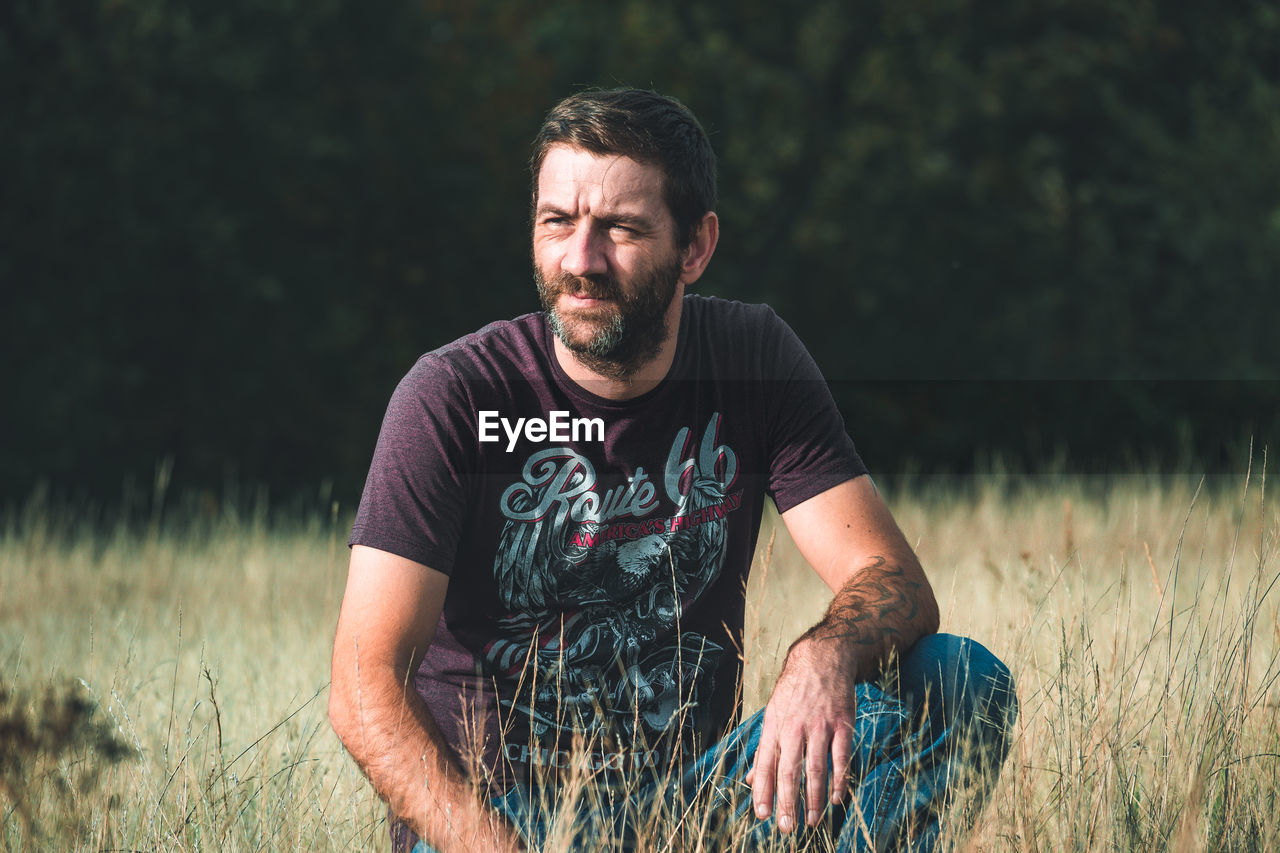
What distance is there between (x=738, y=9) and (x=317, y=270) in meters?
6.07

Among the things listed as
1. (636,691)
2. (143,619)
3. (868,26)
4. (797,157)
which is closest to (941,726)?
(636,691)

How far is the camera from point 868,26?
45.9ft

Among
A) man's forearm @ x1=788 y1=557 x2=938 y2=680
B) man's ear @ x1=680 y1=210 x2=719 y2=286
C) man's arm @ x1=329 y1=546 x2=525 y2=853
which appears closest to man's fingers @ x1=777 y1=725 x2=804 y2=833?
man's forearm @ x1=788 y1=557 x2=938 y2=680

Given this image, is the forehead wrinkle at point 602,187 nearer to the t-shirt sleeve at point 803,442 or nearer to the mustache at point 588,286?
the mustache at point 588,286

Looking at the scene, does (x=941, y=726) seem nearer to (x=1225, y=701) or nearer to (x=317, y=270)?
(x=1225, y=701)

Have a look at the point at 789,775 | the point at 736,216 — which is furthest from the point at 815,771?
the point at 736,216

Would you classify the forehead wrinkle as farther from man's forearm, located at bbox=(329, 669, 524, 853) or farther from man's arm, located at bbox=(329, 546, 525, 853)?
man's forearm, located at bbox=(329, 669, 524, 853)

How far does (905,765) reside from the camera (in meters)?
2.31

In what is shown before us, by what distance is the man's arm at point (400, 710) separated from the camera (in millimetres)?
2188

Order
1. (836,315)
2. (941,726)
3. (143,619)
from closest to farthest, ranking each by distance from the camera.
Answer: (941,726), (143,619), (836,315)

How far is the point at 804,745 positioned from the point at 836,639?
222 mm

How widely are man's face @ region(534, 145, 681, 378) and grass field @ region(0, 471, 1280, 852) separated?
23.6 inches

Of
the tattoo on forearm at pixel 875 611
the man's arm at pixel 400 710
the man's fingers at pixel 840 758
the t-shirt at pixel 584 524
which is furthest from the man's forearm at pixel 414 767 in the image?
the tattoo on forearm at pixel 875 611

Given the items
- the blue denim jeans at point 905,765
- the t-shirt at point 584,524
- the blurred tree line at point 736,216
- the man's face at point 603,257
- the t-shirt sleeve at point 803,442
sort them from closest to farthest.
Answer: the blue denim jeans at point 905,765 → the t-shirt at point 584,524 → the man's face at point 603,257 → the t-shirt sleeve at point 803,442 → the blurred tree line at point 736,216
